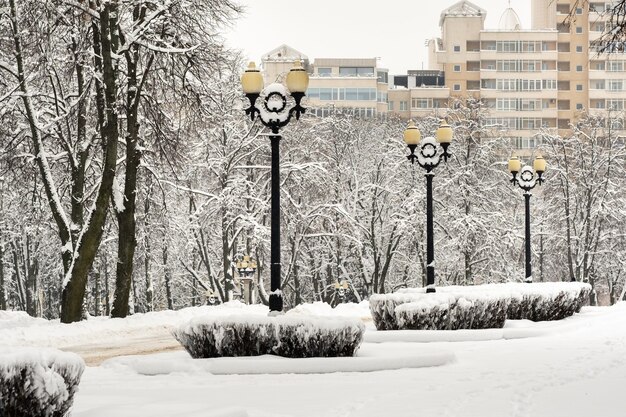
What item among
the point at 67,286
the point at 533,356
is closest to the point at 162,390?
the point at 533,356

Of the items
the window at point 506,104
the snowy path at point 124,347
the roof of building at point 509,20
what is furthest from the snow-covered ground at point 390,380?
the roof of building at point 509,20

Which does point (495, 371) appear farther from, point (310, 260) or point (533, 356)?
point (310, 260)

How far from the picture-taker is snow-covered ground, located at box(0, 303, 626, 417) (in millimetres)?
10000

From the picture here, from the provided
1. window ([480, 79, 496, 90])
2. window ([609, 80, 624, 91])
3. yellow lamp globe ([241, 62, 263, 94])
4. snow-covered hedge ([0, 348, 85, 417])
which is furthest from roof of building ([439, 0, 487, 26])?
snow-covered hedge ([0, 348, 85, 417])

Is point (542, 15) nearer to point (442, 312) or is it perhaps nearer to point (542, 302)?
point (542, 302)

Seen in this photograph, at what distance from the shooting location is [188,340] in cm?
1448

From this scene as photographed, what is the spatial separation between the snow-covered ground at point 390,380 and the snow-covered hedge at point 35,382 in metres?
0.81

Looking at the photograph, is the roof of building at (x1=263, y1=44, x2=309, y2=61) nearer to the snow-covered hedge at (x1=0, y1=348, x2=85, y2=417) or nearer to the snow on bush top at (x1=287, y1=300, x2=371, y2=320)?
the snow on bush top at (x1=287, y1=300, x2=371, y2=320)

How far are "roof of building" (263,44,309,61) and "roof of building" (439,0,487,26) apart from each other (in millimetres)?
18538

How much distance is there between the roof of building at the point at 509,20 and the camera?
123250 millimetres

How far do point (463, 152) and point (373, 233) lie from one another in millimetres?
6609

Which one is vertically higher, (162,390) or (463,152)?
(463,152)

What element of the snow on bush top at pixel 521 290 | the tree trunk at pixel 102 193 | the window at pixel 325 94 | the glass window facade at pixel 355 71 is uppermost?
the glass window facade at pixel 355 71

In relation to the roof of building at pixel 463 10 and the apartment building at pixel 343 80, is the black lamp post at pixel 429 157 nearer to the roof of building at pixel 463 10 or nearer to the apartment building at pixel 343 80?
the apartment building at pixel 343 80
